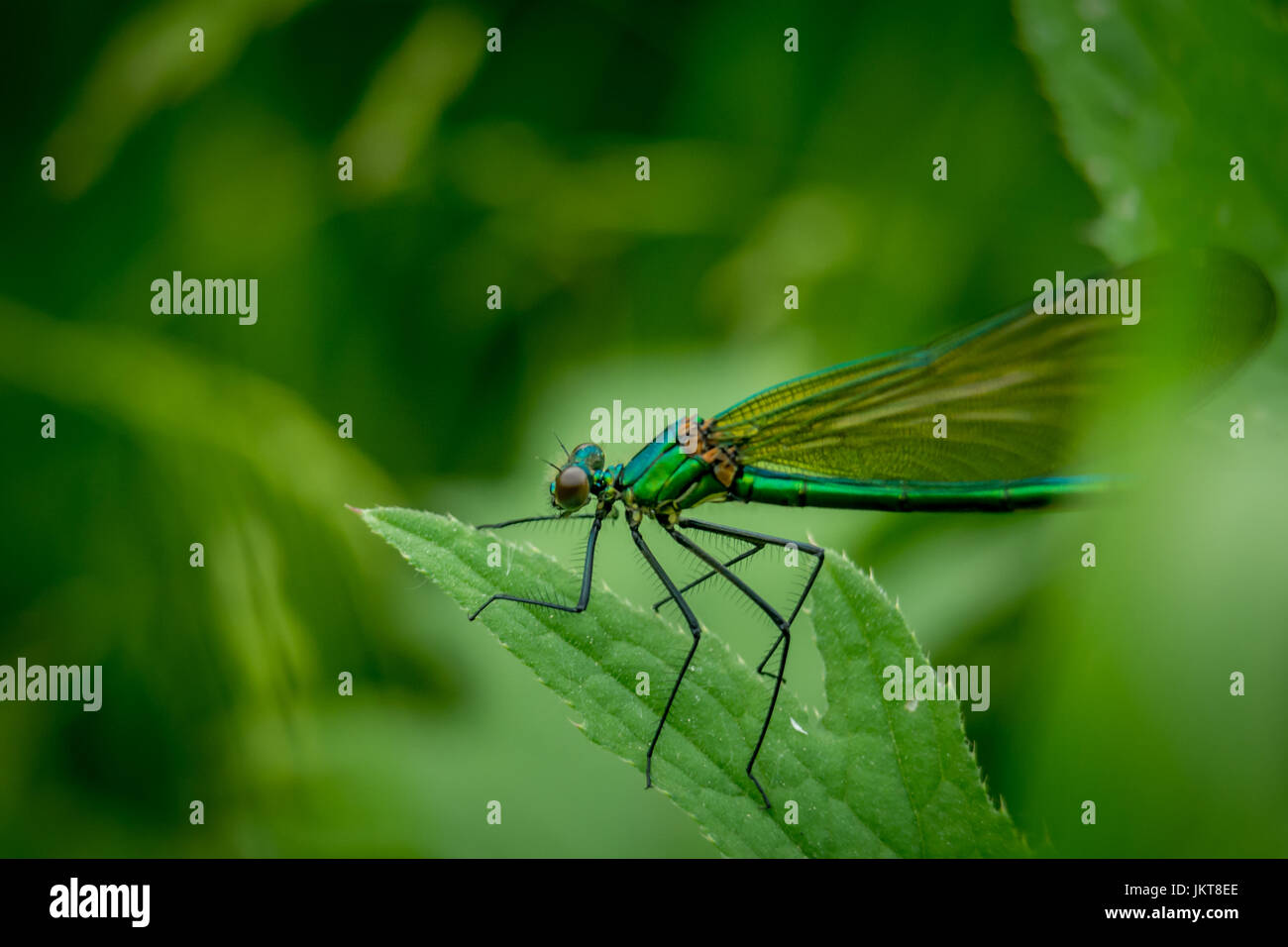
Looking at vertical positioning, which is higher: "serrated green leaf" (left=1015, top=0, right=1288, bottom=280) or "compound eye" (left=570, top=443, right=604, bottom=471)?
"serrated green leaf" (left=1015, top=0, right=1288, bottom=280)

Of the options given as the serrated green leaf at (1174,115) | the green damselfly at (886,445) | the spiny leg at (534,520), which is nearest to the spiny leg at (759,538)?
the green damselfly at (886,445)

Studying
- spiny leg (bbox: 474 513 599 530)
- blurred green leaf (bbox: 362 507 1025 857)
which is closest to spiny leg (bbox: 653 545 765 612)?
spiny leg (bbox: 474 513 599 530)

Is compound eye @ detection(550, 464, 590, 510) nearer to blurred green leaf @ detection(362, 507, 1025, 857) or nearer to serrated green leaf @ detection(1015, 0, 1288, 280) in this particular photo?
blurred green leaf @ detection(362, 507, 1025, 857)

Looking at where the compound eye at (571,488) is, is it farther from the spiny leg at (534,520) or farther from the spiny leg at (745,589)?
the spiny leg at (745,589)

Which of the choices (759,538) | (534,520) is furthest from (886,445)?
(534,520)
